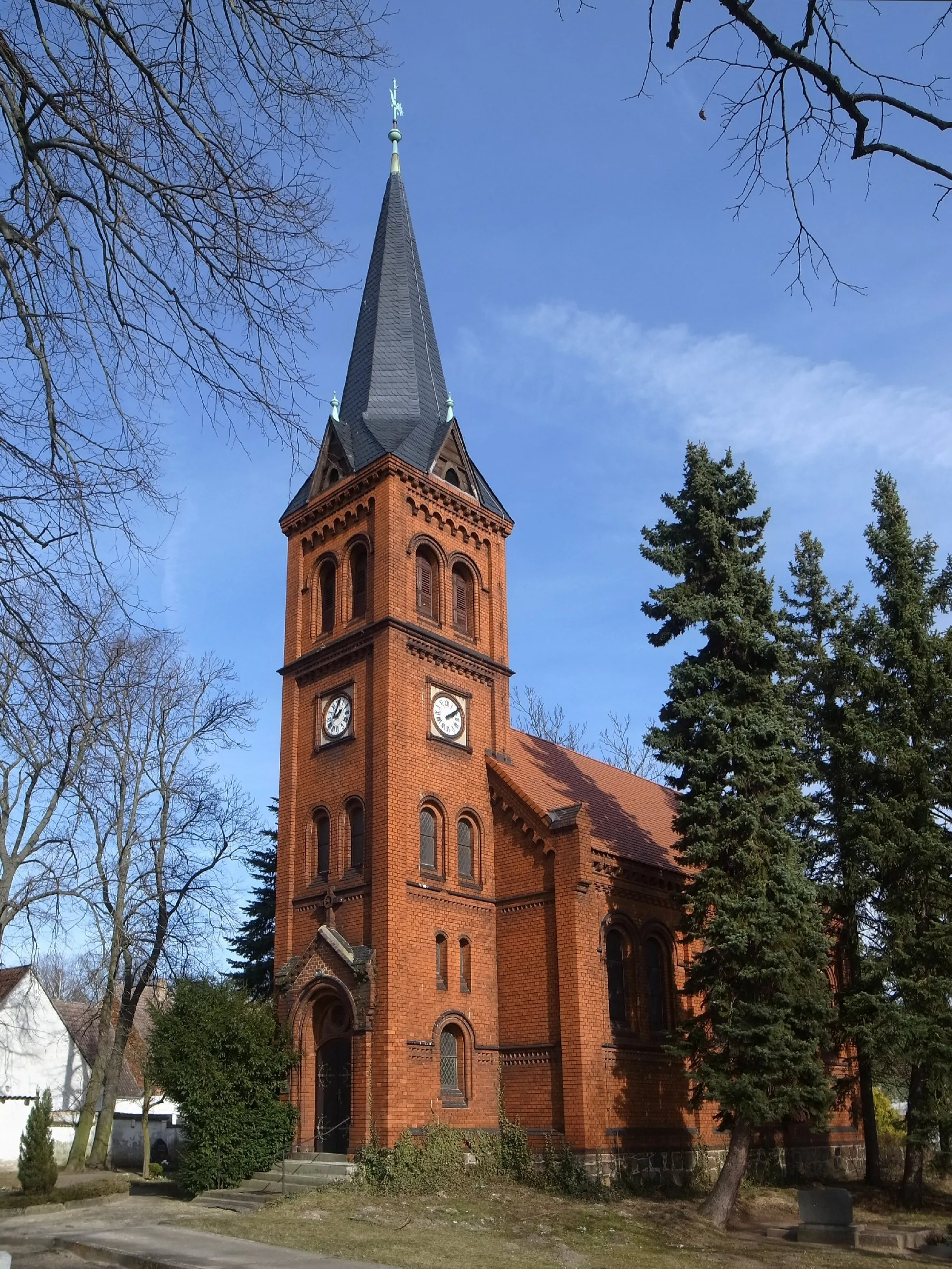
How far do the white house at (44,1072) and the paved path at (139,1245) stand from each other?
17933 mm

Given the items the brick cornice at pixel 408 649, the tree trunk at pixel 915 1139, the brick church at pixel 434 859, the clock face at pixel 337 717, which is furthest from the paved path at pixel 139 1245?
the brick cornice at pixel 408 649

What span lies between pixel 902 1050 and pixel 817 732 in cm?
731

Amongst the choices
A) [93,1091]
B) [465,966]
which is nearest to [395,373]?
[465,966]

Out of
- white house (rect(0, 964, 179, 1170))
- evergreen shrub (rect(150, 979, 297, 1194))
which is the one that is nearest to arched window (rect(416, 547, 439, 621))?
evergreen shrub (rect(150, 979, 297, 1194))

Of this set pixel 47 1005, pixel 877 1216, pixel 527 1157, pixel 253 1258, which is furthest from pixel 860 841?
pixel 47 1005

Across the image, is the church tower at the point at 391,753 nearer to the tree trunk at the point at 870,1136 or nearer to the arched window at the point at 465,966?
the arched window at the point at 465,966

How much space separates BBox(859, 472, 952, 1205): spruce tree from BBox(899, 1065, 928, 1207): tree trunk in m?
0.02

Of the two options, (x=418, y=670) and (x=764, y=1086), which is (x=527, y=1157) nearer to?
(x=764, y=1086)

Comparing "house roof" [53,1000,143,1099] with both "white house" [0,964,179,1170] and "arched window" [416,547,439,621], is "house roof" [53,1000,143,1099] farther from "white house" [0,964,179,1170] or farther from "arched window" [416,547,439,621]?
"arched window" [416,547,439,621]

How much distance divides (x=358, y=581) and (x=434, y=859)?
23.2 feet

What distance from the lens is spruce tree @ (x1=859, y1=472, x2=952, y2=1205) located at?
65.4ft

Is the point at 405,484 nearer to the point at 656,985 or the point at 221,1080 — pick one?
the point at 656,985

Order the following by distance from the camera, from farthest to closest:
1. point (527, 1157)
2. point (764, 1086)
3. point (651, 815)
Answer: point (651, 815)
point (527, 1157)
point (764, 1086)

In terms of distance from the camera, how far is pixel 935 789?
22.0 meters
